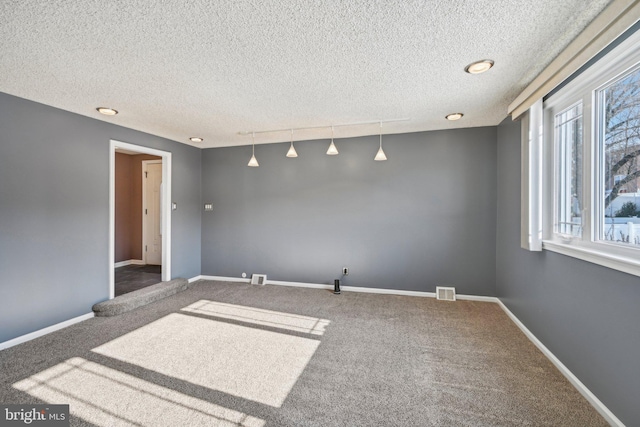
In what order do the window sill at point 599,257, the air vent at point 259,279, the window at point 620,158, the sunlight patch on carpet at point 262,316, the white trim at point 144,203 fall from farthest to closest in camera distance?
1. the white trim at point 144,203
2. the air vent at point 259,279
3. the sunlight patch on carpet at point 262,316
4. the window at point 620,158
5. the window sill at point 599,257

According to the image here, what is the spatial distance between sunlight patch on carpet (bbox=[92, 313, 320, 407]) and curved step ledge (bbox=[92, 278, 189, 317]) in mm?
671

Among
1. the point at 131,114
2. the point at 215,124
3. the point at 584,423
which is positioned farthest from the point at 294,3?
the point at 584,423

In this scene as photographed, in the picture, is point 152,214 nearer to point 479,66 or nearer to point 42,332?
point 42,332

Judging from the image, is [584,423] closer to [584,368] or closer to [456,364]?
[584,368]

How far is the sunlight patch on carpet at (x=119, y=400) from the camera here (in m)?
1.65

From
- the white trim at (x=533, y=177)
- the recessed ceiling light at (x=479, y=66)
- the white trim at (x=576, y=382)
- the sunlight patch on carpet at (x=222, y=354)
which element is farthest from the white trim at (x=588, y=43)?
the sunlight patch on carpet at (x=222, y=354)

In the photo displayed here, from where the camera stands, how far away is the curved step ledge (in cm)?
326

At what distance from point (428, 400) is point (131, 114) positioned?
13.3 ft

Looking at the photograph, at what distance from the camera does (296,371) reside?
84.4 inches

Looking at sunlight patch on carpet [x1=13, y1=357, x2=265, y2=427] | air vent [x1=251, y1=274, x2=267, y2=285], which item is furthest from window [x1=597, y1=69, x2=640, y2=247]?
air vent [x1=251, y1=274, x2=267, y2=285]

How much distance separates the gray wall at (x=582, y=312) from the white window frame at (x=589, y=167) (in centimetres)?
10

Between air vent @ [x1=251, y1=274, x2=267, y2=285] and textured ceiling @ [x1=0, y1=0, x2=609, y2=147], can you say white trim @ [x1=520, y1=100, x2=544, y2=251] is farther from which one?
air vent @ [x1=251, y1=274, x2=267, y2=285]

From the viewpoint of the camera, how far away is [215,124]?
3578 mm

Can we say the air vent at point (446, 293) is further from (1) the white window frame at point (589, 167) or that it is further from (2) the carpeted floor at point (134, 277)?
(2) the carpeted floor at point (134, 277)
